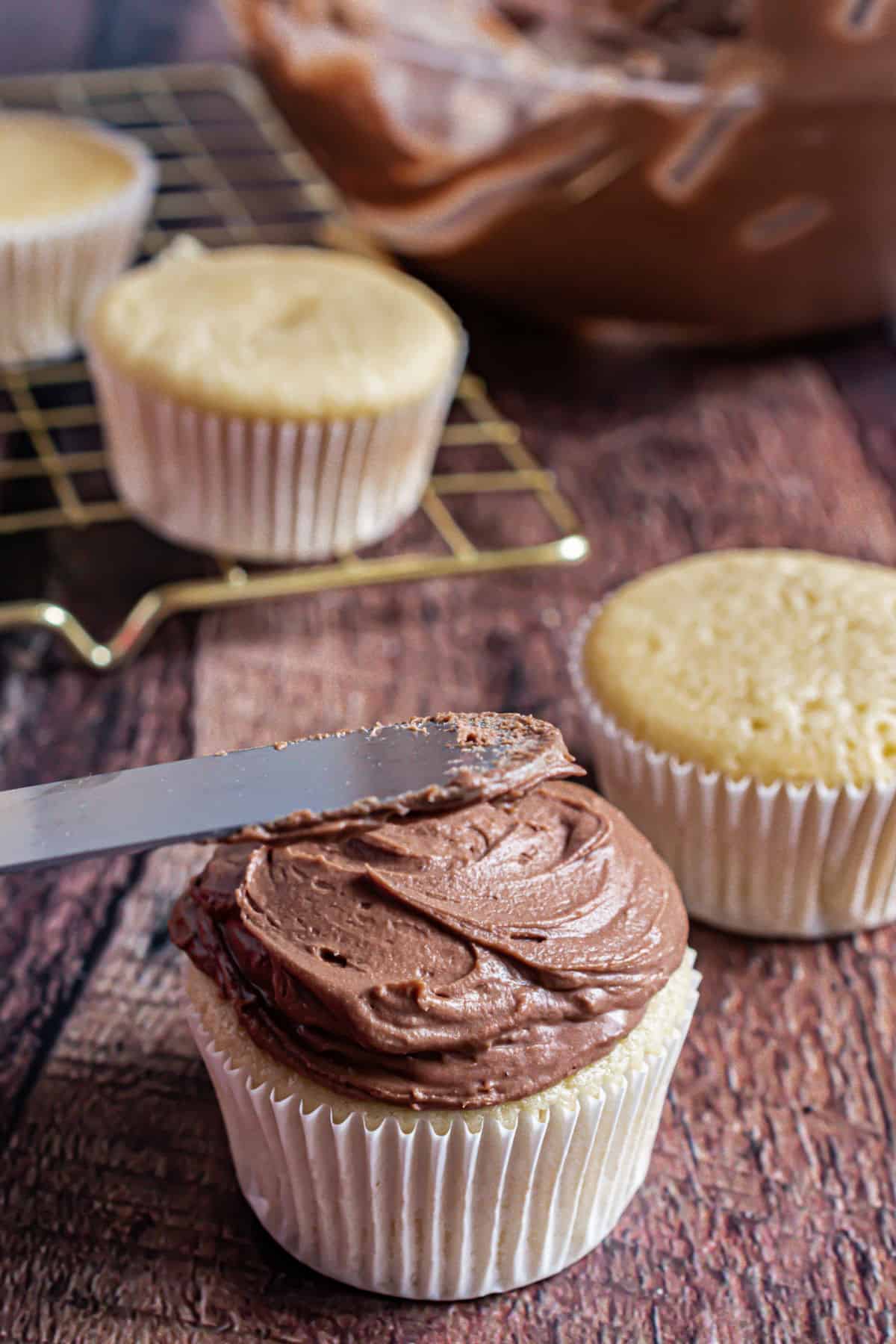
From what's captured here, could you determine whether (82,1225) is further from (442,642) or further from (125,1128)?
(442,642)

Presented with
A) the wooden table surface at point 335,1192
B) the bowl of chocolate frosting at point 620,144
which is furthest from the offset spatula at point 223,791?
the bowl of chocolate frosting at point 620,144

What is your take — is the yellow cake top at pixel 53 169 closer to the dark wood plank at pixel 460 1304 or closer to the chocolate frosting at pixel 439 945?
the dark wood plank at pixel 460 1304

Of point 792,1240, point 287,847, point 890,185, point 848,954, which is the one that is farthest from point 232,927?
point 890,185

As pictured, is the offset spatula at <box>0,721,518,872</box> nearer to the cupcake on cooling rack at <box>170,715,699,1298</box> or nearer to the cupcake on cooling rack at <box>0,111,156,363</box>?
the cupcake on cooling rack at <box>170,715,699,1298</box>

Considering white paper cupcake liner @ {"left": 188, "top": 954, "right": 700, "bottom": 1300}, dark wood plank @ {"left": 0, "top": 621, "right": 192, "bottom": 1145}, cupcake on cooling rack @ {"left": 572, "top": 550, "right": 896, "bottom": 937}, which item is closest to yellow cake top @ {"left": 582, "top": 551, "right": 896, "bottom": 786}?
cupcake on cooling rack @ {"left": 572, "top": 550, "right": 896, "bottom": 937}

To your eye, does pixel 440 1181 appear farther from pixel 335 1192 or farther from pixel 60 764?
pixel 60 764
